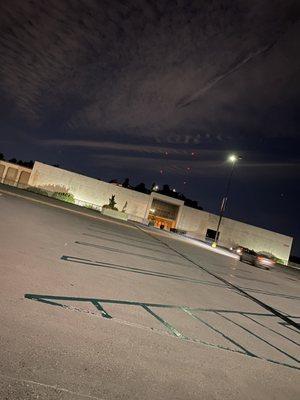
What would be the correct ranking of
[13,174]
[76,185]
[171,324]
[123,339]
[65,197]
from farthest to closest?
[13,174] → [76,185] → [65,197] → [171,324] → [123,339]

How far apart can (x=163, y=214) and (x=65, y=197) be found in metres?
20.5

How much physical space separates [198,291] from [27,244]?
4.74 meters

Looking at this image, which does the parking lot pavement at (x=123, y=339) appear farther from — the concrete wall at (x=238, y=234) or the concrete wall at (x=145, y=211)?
the concrete wall at (x=238, y=234)

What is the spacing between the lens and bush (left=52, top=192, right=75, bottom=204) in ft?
194

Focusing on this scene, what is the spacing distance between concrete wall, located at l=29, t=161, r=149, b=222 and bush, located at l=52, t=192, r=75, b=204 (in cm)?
146

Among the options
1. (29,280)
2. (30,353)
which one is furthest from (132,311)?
(30,353)

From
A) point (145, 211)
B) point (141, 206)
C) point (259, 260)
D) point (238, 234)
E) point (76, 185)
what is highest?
point (76, 185)

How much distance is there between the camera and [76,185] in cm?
6391

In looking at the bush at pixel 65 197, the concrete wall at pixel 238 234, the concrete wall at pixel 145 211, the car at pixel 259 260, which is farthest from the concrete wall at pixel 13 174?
the car at pixel 259 260

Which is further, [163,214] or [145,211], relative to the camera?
[163,214]

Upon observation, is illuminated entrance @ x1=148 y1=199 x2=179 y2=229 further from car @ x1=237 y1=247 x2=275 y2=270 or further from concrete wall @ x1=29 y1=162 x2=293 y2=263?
car @ x1=237 y1=247 x2=275 y2=270

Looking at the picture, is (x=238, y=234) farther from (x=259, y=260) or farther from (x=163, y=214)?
(x=259, y=260)

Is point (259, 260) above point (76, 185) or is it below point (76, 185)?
below

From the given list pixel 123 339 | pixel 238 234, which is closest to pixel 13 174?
pixel 238 234
